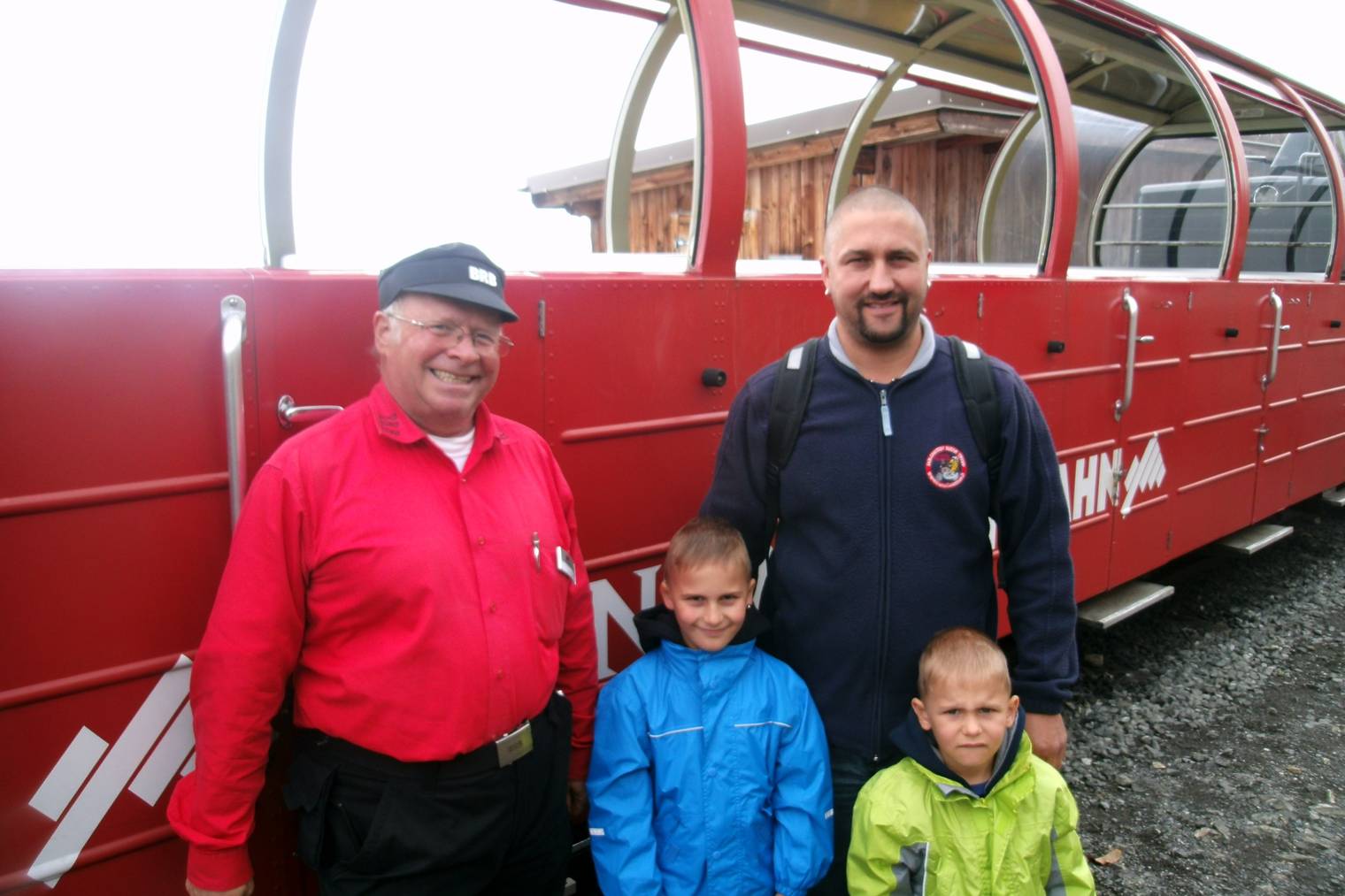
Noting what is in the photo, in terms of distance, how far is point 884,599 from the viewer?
6.43ft

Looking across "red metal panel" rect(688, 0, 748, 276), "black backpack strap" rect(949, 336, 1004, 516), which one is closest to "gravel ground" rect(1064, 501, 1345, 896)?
"black backpack strap" rect(949, 336, 1004, 516)

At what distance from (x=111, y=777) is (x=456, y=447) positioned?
2.76ft

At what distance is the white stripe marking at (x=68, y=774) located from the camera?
A: 65.2 inches

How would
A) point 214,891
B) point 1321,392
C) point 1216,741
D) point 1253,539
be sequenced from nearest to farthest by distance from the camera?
1. point 214,891
2. point 1216,741
3. point 1253,539
4. point 1321,392

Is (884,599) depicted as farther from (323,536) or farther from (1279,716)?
(1279,716)

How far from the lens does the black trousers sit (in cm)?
164

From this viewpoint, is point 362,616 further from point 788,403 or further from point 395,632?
point 788,403

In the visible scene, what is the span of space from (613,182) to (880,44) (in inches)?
82.7

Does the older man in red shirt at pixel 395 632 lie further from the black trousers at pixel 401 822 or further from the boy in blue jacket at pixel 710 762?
the boy in blue jacket at pixel 710 762

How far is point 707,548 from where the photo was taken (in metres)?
2.00

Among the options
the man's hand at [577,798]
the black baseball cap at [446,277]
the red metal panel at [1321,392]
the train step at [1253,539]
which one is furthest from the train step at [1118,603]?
the black baseball cap at [446,277]

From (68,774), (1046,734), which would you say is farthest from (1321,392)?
(68,774)

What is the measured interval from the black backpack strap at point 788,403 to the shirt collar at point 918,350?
0.04 metres

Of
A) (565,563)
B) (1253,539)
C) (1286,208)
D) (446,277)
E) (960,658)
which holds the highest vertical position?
(1286,208)
